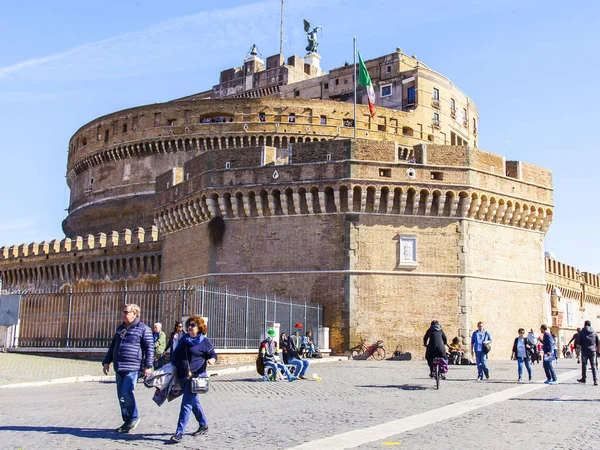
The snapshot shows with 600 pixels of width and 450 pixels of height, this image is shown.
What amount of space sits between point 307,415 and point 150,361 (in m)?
2.34

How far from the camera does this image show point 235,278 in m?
23.5

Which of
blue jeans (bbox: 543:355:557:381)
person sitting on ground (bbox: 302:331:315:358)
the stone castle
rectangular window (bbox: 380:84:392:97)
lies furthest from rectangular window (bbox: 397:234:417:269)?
rectangular window (bbox: 380:84:392:97)

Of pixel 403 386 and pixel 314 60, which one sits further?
pixel 314 60

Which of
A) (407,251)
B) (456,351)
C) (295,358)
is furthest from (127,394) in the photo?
(407,251)

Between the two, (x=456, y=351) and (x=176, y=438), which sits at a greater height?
(x=456, y=351)

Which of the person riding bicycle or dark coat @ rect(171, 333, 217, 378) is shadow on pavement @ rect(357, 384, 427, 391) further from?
dark coat @ rect(171, 333, 217, 378)

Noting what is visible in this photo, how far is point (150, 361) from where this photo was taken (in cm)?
754

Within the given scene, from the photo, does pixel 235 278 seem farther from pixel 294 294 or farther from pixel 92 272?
pixel 92 272

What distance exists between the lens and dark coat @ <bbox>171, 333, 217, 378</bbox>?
7340 mm

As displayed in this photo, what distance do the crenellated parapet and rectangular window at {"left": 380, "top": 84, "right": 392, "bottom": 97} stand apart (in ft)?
66.6

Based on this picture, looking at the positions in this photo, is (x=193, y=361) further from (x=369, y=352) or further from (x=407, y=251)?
Result: (x=407, y=251)

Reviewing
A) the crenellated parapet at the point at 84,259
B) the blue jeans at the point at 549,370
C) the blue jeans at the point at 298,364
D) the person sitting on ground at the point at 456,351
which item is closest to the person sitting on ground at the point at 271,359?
the blue jeans at the point at 298,364

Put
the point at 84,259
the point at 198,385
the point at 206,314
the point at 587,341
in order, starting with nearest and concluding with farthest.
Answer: the point at 198,385 → the point at 587,341 → the point at 206,314 → the point at 84,259

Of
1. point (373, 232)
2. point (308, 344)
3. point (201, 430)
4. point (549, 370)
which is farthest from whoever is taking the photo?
point (373, 232)
